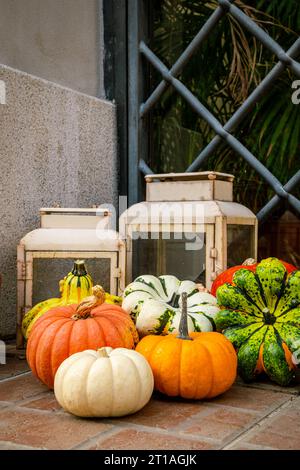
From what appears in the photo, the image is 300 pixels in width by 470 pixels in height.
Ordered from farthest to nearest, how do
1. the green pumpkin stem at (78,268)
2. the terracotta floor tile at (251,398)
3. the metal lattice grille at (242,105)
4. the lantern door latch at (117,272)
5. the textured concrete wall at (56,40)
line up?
the metal lattice grille at (242,105), the textured concrete wall at (56,40), the lantern door latch at (117,272), the green pumpkin stem at (78,268), the terracotta floor tile at (251,398)

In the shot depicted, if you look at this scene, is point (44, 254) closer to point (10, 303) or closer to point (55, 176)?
point (10, 303)

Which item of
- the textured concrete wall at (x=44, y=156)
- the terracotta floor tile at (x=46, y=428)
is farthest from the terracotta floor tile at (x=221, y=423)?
the textured concrete wall at (x=44, y=156)

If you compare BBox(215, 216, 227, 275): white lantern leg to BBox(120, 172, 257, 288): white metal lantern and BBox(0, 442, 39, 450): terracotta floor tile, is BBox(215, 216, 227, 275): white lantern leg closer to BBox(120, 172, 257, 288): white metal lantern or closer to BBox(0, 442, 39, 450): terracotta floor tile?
BBox(120, 172, 257, 288): white metal lantern

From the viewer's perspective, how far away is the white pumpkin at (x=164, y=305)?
228 cm

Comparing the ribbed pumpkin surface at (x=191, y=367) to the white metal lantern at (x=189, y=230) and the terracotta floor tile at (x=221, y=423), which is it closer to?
the terracotta floor tile at (x=221, y=423)

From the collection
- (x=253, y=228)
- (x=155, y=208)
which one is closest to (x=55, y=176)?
(x=155, y=208)

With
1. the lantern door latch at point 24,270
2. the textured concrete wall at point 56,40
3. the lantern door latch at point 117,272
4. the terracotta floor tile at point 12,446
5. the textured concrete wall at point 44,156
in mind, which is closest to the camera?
the terracotta floor tile at point 12,446

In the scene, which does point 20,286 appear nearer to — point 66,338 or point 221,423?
point 66,338

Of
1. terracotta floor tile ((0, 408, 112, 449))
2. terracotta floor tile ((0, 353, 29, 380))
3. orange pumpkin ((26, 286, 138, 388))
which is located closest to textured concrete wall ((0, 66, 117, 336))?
terracotta floor tile ((0, 353, 29, 380))

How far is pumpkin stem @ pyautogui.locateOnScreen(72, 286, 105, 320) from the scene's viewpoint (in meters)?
2.08

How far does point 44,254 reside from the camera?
263 centimetres

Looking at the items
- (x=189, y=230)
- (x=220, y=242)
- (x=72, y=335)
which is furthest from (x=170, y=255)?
(x=72, y=335)

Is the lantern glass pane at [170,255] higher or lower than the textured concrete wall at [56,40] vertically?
lower

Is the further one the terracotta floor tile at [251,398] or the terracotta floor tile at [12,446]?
the terracotta floor tile at [251,398]
